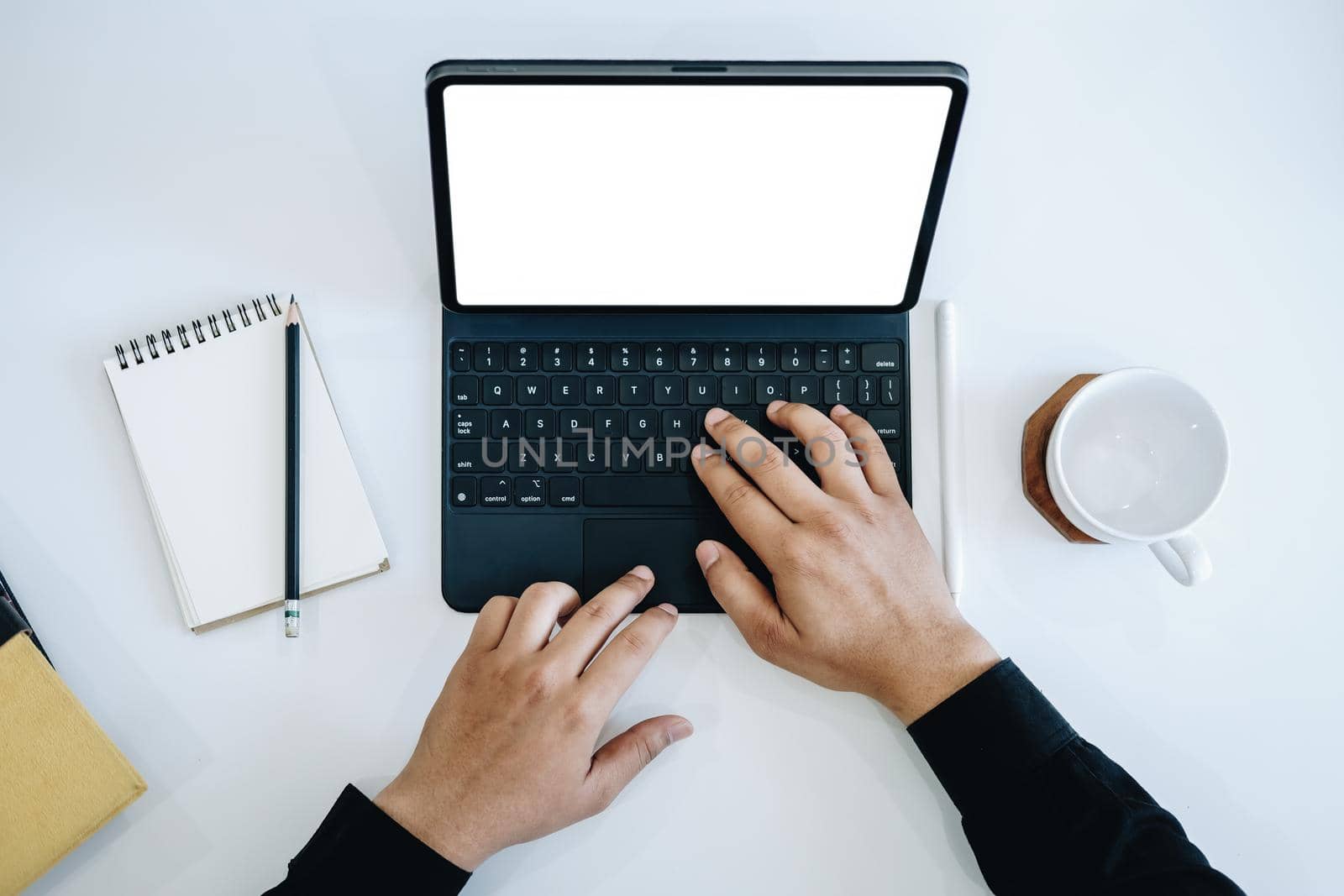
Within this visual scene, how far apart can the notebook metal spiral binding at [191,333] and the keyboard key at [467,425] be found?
189 mm

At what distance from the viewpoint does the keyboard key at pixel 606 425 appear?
2.27ft

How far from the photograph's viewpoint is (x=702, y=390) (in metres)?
0.70

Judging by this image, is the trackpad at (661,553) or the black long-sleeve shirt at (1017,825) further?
the trackpad at (661,553)

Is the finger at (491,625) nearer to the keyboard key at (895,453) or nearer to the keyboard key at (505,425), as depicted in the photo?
the keyboard key at (505,425)

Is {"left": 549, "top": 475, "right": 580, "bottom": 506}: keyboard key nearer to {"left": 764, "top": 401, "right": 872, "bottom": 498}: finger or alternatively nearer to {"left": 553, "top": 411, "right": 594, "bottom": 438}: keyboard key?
{"left": 553, "top": 411, "right": 594, "bottom": 438}: keyboard key

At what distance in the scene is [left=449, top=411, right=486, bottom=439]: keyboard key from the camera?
2.24ft

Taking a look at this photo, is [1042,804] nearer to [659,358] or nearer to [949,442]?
[949,442]

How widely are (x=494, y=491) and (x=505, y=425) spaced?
2.3 inches

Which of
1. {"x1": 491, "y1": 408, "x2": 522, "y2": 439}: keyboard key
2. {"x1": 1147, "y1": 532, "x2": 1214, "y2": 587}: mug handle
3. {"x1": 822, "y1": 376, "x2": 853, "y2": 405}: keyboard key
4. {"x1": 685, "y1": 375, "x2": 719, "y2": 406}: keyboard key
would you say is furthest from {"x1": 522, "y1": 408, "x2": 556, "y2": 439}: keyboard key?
{"x1": 1147, "y1": 532, "x2": 1214, "y2": 587}: mug handle

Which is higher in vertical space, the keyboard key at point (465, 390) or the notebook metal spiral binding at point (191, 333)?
the notebook metal spiral binding at point (191, 333)

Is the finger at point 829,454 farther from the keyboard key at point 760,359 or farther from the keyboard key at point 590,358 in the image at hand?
the keyboard key at point 590,358

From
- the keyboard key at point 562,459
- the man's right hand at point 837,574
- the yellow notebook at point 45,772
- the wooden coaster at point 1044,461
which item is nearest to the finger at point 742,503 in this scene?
the man's right hand at point 837,574

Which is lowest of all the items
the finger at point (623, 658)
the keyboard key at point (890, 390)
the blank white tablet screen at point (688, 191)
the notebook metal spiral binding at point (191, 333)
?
the finger at point (623, 658)

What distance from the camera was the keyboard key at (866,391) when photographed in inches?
27.6
